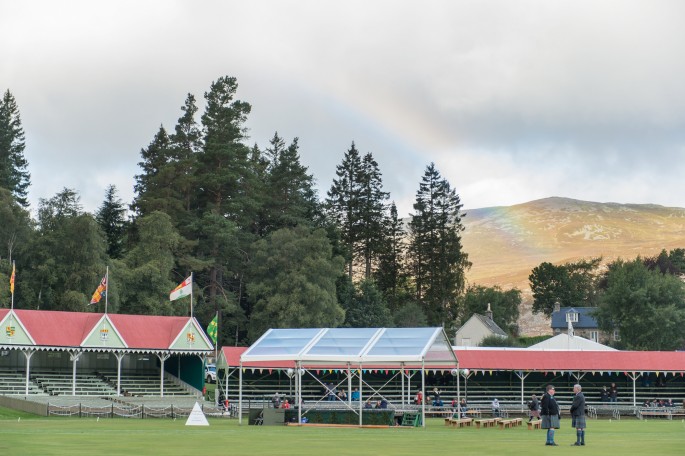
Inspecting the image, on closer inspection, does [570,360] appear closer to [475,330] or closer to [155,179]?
[155,179]

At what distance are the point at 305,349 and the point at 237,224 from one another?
65.4 metres

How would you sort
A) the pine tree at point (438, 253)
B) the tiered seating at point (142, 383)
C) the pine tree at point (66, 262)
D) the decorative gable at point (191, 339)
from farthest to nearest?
1. the pine tree at point (438, 253)
2. the pine tree at point (66, 262)
3. the decorative gable at point (191, 339)
4. the tiered seating at point (142, 383)

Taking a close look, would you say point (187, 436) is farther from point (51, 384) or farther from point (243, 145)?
point (243, 145)

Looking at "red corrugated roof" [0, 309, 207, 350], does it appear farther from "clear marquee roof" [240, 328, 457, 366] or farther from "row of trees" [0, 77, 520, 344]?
"clear marquee roof" [240, 328, 457, 366]

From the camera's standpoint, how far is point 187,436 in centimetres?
3117

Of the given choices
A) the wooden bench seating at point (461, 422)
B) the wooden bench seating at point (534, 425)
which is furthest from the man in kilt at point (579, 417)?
the wooden bench seating at point (461, 422)

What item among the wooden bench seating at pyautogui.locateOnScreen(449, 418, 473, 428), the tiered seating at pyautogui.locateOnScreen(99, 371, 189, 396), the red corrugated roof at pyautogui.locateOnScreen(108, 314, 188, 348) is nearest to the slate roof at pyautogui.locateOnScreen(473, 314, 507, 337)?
the tiered seating at pyautogui.locateOnScreen(99, 371, 189, 396)

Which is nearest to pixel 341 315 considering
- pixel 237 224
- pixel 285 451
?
pixel 237 224

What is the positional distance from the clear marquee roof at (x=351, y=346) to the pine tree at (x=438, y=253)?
76601 millimetres

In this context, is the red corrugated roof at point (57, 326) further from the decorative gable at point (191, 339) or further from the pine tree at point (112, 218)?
the pine tree at point (112, 218)

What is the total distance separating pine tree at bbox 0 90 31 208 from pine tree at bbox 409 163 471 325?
1836 inches

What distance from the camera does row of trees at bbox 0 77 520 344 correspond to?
3366 inches

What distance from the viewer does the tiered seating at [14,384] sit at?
61.0 metres

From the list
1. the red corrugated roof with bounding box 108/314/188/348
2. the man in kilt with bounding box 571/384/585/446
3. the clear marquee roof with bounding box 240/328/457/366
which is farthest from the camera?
the red corrugated roof with bounding box 108/314/188/348
